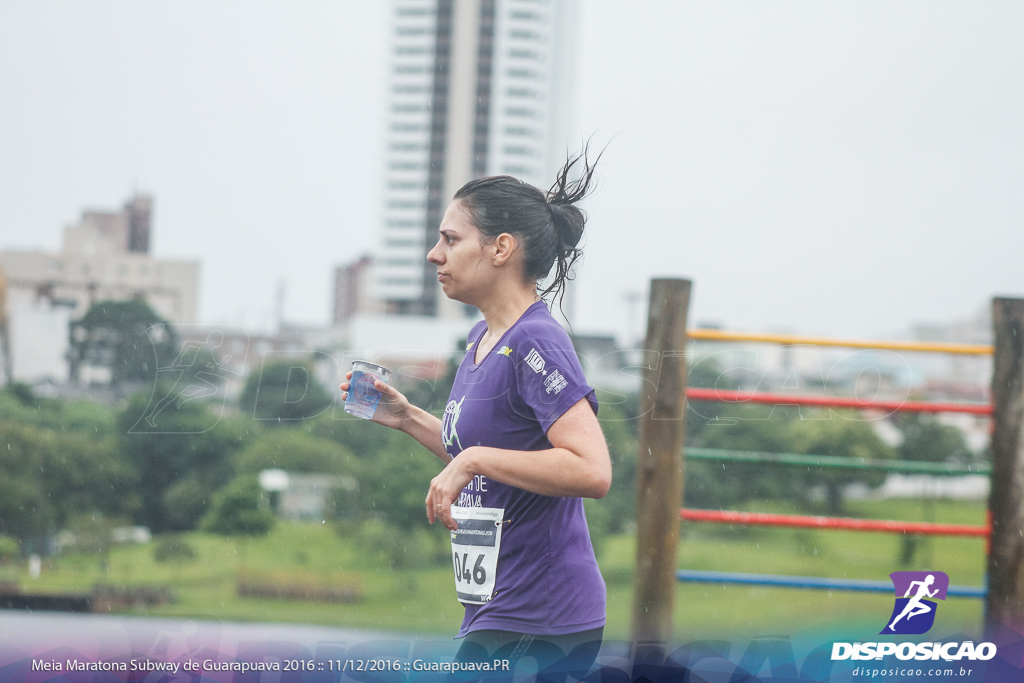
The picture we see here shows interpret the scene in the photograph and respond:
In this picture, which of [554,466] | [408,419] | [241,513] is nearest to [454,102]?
[241,513]

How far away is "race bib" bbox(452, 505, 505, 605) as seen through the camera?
1.33 meters

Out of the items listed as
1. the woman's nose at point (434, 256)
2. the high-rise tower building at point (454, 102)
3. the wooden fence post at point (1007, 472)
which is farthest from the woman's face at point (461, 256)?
the wooden fence post at point (1007, 472)

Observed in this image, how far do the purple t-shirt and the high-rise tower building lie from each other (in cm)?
155

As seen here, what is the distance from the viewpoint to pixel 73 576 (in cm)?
457

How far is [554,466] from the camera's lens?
1188 mm

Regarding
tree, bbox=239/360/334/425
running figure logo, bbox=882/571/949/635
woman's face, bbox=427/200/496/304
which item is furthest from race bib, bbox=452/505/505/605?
running figure logo, bbox=882/571/949/635

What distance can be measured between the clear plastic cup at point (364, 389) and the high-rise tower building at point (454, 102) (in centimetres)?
140

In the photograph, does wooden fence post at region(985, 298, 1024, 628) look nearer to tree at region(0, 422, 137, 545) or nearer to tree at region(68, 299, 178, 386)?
tree at region(68, 299, 178, 386)

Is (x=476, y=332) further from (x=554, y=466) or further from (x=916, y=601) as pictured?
(x=916, y=601)

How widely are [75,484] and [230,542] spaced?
1089 millimetres

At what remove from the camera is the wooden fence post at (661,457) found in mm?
2240

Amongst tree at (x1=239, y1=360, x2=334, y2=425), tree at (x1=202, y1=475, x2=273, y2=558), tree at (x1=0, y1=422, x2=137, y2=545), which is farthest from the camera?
tree at (x1=202, y1=475, x2=273, y2=558)

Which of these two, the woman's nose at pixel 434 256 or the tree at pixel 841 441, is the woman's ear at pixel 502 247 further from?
the tree at pixel 841 441

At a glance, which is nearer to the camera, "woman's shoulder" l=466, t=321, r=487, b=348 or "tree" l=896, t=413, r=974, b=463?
"woman's shoulder" l=466, t=321, r=487, b=348
